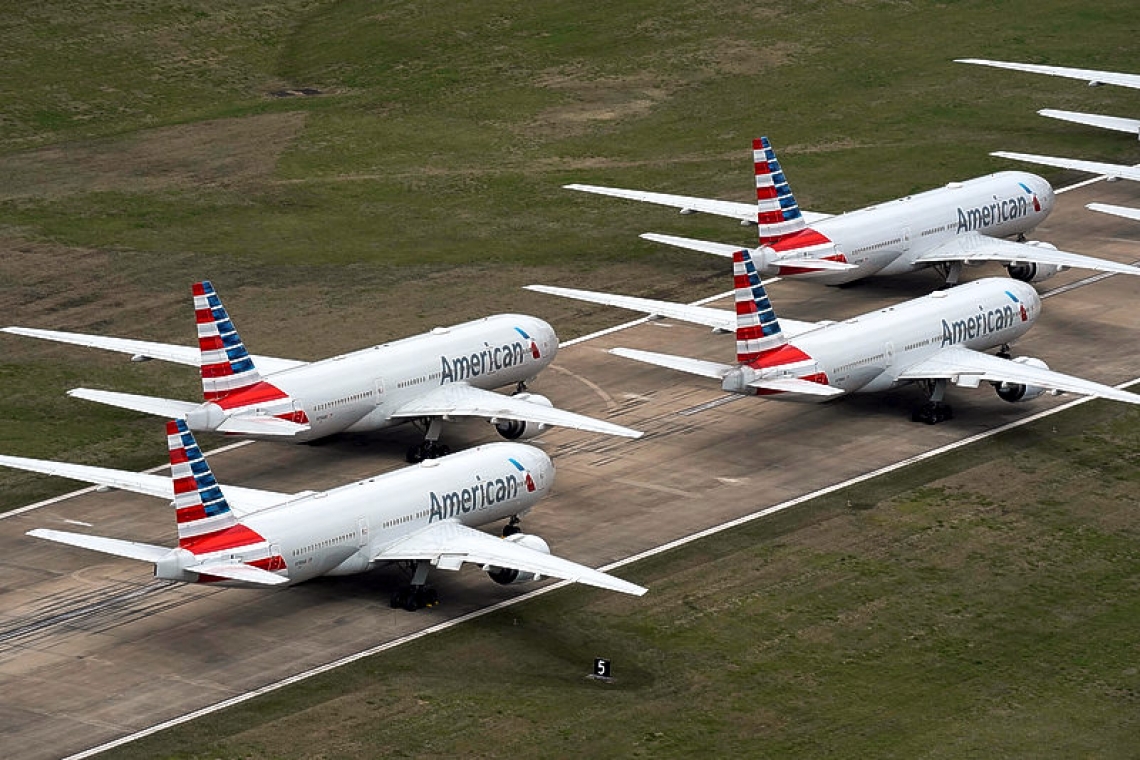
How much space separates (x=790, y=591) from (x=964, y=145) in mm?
65341

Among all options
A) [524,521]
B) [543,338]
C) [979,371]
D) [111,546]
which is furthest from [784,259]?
[111,546]

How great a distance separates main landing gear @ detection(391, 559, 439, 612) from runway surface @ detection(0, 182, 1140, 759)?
0.53 metres

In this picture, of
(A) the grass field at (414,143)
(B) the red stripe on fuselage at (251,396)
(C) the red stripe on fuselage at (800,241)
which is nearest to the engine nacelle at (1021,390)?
(C) the red stripe on fuselage at (800,241)

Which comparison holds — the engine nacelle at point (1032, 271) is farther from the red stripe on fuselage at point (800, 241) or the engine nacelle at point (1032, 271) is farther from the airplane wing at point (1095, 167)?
the red stripe on fuselage at point (800, 241)

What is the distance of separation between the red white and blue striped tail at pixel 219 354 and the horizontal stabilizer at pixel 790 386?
2060cm

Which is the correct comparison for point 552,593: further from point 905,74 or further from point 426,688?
point 905,74

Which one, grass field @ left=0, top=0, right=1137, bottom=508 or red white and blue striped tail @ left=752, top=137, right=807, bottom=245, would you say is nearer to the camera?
red white and blue striped tail @ left=752, top=137, right=807, bottom=245

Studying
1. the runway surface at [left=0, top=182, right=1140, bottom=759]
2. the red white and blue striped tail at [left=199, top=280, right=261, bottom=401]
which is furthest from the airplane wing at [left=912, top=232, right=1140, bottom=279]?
the red white and blue striped tail at [left=199, top=280, right=261, bottom=401]

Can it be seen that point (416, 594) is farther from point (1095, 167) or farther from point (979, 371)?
point (1095, 167)

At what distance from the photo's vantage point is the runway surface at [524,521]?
74438 millimetres

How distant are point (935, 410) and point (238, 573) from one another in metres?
36.7

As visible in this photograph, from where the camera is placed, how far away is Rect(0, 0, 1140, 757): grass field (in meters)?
72.4

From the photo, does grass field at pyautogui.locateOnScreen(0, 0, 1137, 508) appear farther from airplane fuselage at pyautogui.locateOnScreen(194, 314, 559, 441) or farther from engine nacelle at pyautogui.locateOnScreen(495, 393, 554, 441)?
engine nacelle at pyautogui.locateOnScreen(495, 393, 554, 441)

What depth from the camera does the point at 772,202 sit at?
10812 cm
